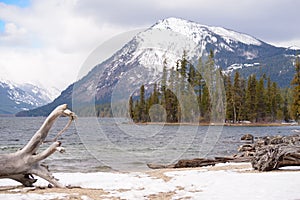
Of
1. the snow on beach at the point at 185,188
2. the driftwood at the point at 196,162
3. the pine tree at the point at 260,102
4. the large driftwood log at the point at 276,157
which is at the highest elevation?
the pine tree at the point at 260,102

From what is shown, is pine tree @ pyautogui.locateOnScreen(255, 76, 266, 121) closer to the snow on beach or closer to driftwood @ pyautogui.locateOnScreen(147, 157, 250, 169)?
driftwood @ pyautogui.locateOnScreen(147, 157, 250, 169)

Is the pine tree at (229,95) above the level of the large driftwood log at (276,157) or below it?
above

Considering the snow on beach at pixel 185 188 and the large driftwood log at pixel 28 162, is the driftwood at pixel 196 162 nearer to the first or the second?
the snow on beach at pixel 185 188

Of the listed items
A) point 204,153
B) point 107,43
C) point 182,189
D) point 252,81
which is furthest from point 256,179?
point 252,81

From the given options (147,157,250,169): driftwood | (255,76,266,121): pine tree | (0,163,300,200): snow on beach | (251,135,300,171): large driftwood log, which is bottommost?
(147,157,250,169): driftwood

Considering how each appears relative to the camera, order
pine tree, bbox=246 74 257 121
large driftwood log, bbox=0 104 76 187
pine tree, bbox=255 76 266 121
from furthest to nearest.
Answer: pine tree, bbox=255 76 266 121, pine tree, bbox=246 74 257 121, large driftwood log, bbox=0 104 76 187

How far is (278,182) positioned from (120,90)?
33.1ft

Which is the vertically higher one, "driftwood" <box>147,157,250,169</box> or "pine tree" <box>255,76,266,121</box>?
"pine tree" <box>255,76,266,121</box>

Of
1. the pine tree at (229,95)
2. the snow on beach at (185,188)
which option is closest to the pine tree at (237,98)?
Result: the pine tree at (229,95)

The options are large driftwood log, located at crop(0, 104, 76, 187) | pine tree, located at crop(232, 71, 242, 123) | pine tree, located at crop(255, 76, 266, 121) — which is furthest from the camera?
pine tree, located at crop(255, 76, 266, 121)

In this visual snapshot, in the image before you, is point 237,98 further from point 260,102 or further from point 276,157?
point 276,157

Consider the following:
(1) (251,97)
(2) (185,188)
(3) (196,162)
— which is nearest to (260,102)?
(1) (251,97)

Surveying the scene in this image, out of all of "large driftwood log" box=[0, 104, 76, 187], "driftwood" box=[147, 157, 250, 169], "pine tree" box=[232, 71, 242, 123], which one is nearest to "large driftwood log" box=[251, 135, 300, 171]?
"driftwood" box=[147, 157, 250, 169]

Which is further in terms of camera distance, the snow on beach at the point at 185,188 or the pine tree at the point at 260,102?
the pine tree at the point at 260,102
